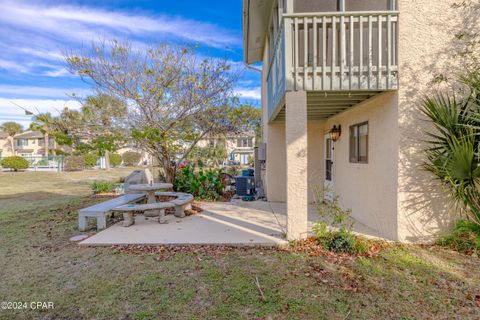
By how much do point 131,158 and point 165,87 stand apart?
1114 inches

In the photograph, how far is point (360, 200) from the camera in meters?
6.34

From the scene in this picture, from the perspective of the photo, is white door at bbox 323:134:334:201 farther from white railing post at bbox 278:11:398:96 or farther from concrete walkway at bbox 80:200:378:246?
white railing post at bbox 278:11:398:96

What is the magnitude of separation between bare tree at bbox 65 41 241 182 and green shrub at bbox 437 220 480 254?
24.8 ft

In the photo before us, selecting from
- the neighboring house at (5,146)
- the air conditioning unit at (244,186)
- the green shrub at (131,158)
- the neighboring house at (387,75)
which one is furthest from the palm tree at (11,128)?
the neighboring house at (387,75)

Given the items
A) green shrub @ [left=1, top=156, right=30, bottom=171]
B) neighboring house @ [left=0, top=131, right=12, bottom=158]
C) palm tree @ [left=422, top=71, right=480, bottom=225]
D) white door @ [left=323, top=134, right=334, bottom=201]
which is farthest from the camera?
neighboring house @ [left=0, top=131, right=12, bottom=158]

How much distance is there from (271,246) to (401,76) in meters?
3.81

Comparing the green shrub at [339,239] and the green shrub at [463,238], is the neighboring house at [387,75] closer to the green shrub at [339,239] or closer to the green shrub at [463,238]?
the green shrub at [463,238]

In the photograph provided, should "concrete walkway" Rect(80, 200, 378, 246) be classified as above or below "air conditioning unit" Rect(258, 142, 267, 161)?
below

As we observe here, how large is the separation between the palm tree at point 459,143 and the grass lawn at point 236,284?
103 cm

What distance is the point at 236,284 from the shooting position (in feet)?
11.6

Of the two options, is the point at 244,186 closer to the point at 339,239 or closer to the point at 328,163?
the point at 328,163

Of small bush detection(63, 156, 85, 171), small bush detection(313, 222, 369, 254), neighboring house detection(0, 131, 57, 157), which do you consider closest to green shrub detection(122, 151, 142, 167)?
small bush detection(63, 156, 85, 171)

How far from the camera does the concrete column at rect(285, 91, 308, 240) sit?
4.85m

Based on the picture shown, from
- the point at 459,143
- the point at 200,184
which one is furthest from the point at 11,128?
the point at 459,143
